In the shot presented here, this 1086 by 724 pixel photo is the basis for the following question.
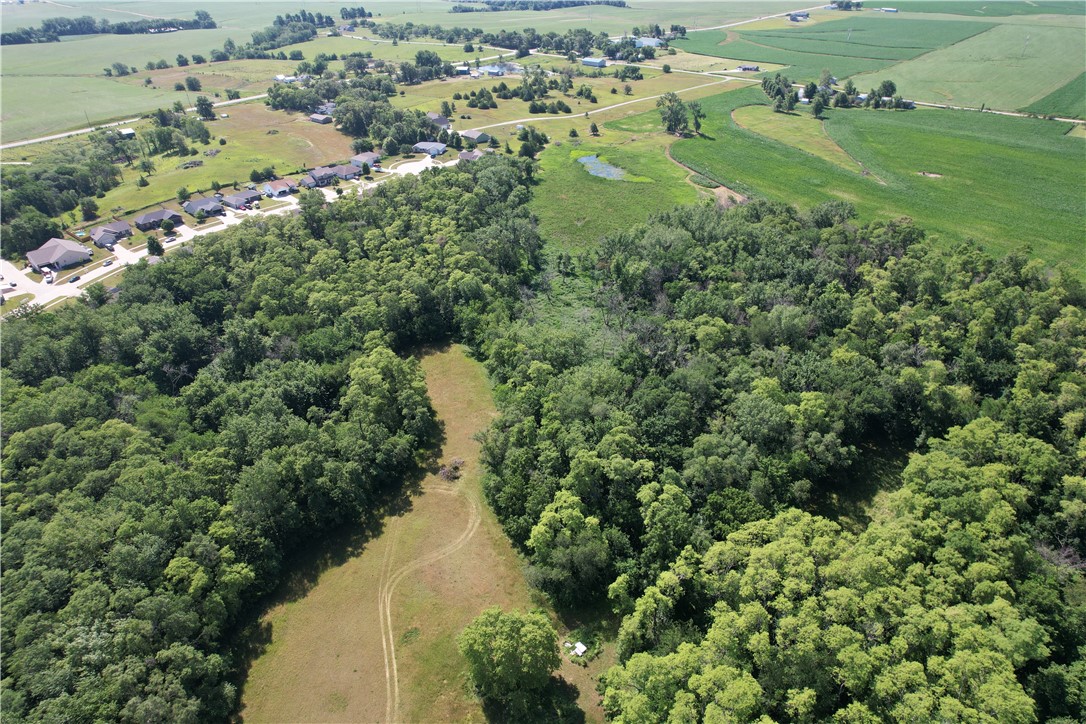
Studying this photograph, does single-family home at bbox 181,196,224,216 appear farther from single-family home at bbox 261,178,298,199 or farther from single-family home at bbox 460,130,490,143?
single-family home at bbox 460,130,490,143

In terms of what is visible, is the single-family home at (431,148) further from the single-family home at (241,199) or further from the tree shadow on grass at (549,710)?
the tree shadow on grass at (549,710)

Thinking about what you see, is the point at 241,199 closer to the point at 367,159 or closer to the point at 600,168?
the point at 367,159

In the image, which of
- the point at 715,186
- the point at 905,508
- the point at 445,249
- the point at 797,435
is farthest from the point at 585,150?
the point at 905,508

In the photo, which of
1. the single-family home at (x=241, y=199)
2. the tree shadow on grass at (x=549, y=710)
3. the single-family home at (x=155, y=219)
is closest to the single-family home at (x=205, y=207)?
the single-family home at (x=241, y=199)

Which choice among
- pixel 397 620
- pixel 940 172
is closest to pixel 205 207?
pixel 397 620

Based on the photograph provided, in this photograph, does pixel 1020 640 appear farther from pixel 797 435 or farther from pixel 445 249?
pixel 445 249

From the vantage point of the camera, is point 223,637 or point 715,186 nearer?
point 223,637
